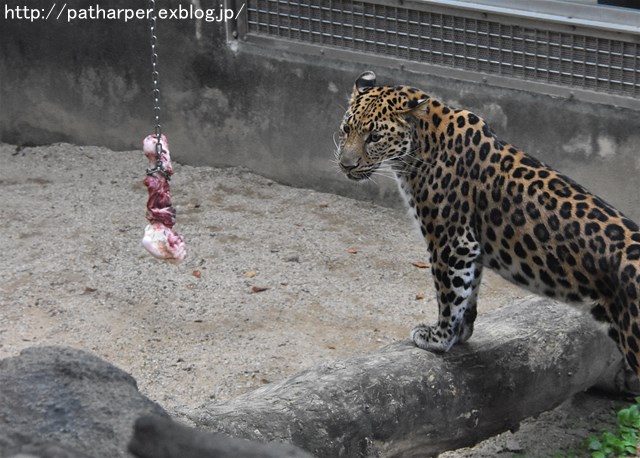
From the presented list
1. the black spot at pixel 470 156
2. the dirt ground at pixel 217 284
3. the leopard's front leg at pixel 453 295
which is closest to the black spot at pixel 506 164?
the black spot at pixel 470 156

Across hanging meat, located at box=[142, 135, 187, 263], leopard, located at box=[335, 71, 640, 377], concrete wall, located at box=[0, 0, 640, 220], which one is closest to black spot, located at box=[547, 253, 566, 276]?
leopard, located at box=[335, 71, 640, 377]

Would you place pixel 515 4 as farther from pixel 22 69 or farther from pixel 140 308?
pixel 22 69

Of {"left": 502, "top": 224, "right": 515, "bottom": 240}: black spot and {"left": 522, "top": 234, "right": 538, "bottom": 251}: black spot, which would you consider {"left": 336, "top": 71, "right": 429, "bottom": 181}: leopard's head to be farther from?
{"left": 522, "top": 234, "right": 538, "bottom": 251}: black spot

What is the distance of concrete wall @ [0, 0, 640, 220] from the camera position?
8555mm

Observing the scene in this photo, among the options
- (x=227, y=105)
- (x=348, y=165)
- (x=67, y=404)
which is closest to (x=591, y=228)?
(x=348, y=165)

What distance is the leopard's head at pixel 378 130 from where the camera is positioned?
6121mm

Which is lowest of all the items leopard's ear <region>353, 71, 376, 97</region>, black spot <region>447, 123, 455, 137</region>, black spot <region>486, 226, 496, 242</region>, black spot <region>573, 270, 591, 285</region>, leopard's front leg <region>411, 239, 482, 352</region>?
leopard's front leg <region>411, 239, 482, 352</region>

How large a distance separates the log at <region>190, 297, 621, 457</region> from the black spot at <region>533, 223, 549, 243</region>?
72 centimetres

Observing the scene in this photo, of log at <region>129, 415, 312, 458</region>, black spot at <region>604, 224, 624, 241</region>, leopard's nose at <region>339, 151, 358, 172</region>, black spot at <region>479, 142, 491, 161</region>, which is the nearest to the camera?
log at <region>129, 415, 312, 458</region>

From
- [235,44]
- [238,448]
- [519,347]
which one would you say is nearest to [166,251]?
[519,347]

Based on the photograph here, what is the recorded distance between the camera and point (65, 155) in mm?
10844

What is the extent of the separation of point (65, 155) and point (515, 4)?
15.1ft

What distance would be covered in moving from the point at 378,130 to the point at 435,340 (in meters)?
1.16

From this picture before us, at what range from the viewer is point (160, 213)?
583 centimetres
